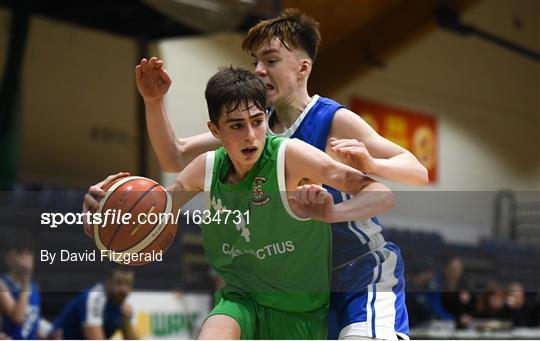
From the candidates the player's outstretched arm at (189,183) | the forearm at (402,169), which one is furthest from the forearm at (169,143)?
the forearm at (402,169)

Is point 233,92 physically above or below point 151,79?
below

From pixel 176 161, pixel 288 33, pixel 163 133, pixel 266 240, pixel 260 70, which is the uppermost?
pixel 288 33

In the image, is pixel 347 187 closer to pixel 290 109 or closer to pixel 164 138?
pixel 290 109

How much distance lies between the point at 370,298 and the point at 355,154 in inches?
23.4

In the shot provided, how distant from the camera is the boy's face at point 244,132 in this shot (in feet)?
9.46

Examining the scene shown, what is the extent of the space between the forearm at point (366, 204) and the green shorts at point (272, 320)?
474 millimetres

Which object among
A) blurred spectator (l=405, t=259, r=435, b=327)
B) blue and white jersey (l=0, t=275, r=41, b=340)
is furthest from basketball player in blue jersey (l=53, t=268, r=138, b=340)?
blurred spectator (l=405, t=259, r=435, b=327)

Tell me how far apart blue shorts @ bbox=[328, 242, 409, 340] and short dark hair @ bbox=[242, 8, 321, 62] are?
0.78m

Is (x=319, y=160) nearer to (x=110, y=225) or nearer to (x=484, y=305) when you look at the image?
(x=110, y=225)

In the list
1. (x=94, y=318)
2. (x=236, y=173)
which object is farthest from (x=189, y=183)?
(x=94, y=318)

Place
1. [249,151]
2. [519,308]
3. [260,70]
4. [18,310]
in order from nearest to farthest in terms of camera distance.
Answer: [249,151], [260,70], [18,310], [519,308]

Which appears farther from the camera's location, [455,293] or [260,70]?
[455,293]

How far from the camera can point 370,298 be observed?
3027mm

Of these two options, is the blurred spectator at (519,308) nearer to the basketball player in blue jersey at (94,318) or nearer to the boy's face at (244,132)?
the basketball player in blue jersey at (94,318)
